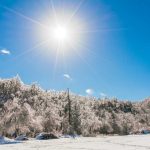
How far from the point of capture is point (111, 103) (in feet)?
600

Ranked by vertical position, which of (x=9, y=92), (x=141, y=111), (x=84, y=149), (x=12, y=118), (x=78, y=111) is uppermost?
(x=141, y=111)

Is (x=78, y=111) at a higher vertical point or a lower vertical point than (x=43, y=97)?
lower

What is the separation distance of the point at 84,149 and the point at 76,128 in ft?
171

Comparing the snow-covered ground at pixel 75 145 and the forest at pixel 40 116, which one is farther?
the forest at pixel 40 116

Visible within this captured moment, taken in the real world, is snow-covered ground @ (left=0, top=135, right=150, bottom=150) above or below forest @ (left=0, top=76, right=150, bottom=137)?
below

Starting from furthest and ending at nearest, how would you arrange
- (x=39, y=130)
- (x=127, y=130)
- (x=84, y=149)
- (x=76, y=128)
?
(x=127, y=130) → (x=76, y=128) → (x=39, y=130) → (x=84, y=149)

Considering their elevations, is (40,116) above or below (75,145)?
above

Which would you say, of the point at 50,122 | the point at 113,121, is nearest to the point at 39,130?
the point at 50,122

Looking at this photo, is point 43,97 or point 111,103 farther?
point 111,103

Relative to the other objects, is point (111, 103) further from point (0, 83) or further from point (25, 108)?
point (25, 108)

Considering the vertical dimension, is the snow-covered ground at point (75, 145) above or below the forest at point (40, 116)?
below

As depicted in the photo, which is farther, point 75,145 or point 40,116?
point 40,116

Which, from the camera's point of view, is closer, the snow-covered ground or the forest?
the snow-covered ground

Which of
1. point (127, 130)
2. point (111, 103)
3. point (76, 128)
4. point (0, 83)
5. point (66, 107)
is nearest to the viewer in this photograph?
point (76, 128)
